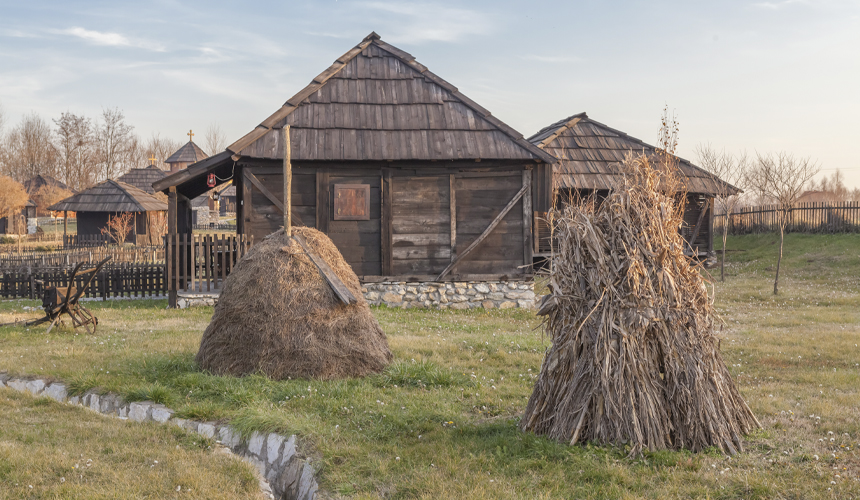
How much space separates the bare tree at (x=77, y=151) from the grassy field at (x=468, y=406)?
56.5 metres

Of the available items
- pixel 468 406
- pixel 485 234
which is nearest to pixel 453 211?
pixel 485 234

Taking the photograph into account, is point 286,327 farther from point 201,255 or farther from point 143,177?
point 143,177

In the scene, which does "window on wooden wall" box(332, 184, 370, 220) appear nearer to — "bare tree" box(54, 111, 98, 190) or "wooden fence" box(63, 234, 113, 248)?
"wooden fence" box(63, 234, 113, 248)

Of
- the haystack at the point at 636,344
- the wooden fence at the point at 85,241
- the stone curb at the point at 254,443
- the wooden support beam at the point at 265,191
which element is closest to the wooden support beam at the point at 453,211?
the wooden support beam at the point at 265,191

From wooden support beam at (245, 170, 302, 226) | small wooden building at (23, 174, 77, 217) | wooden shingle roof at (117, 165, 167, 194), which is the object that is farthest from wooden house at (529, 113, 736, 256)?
small wooden building at (23, 174, 77, 217)

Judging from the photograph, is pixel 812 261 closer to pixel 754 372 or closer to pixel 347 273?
pixel 754 372

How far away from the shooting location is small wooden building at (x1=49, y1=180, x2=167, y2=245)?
33406mm

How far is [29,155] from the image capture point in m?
66.3

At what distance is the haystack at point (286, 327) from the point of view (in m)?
6.87

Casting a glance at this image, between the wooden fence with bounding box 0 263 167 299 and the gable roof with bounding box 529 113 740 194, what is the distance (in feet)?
38.0

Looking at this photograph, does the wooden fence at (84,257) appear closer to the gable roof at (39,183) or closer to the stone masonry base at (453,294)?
the stone masonry base at (453,294)

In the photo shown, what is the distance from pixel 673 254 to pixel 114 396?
18.7 feet

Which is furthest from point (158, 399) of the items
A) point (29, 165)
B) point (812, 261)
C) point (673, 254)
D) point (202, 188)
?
point (29, 165)

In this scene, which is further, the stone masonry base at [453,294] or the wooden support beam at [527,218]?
the wooden support beam at [527,218]
